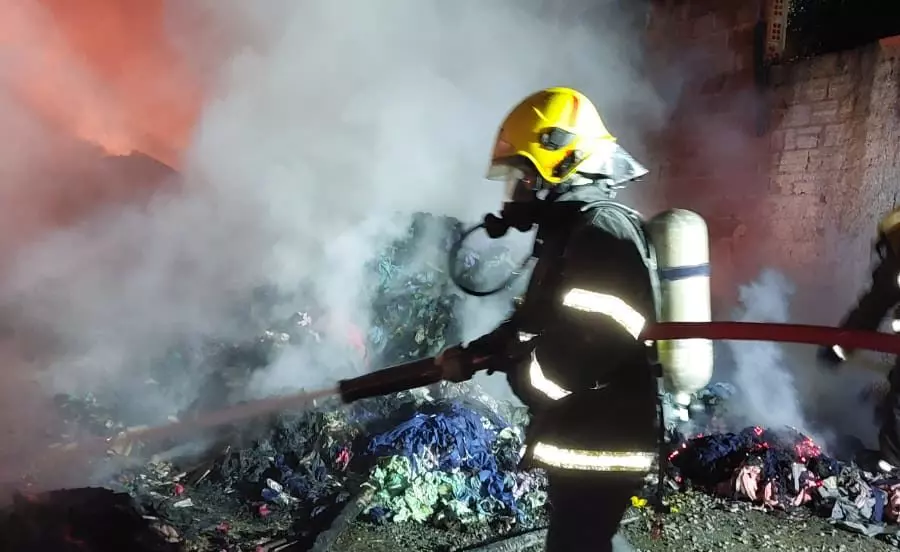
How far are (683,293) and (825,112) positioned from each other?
4.28 metres

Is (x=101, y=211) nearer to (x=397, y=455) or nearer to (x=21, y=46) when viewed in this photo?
(x=21, y=46)

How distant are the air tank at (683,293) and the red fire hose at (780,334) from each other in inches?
18.7

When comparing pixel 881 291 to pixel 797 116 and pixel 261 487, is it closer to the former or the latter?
pixel 797 116

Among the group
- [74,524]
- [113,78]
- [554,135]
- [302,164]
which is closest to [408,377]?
[554,135]

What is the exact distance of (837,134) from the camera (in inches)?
231

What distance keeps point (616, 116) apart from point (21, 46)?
20.8 feet

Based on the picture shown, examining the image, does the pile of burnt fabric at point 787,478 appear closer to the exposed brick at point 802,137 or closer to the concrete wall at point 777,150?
the concrete wall at point 777,150

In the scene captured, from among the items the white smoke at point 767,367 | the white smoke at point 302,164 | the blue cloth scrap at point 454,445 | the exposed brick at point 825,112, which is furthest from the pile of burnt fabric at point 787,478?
the exposed brick at point 825,112

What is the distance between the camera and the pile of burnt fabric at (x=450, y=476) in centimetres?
419

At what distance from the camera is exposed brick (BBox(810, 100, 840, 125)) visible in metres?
5.88

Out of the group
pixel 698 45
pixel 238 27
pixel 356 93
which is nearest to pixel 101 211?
pixel 238 27

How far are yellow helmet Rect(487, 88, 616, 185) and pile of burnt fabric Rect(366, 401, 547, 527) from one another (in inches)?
100

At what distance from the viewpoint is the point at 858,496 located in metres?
4.39

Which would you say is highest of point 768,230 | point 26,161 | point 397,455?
point 26,161
